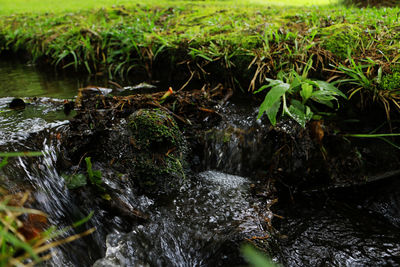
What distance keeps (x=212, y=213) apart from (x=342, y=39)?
2219mm

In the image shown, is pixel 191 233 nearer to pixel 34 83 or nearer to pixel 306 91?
pixel 306 91

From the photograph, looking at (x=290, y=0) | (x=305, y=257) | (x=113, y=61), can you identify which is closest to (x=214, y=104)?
(x=305, y=257)

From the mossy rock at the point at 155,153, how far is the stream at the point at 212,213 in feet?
0.33

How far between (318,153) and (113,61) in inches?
122

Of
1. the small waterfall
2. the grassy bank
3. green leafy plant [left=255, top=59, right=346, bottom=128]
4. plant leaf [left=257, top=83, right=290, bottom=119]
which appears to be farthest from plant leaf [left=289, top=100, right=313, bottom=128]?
the small waterfall

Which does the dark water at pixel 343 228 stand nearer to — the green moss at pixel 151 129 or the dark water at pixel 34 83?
the green moss at pixel 151 129

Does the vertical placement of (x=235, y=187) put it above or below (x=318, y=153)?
below

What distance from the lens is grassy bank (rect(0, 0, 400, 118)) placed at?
261 cm

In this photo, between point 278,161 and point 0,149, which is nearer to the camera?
point 0,149

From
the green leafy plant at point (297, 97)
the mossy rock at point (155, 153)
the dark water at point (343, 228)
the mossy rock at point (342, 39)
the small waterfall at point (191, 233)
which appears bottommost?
the dark water at point (343, 228)

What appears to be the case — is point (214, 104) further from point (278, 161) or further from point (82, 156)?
point (82, 156)

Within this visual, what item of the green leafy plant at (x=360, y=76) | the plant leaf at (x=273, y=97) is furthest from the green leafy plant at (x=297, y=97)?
the green leafy plant at (x=360, y=76)

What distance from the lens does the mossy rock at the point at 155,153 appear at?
223 centimetres

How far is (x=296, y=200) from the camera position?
8.11ft
